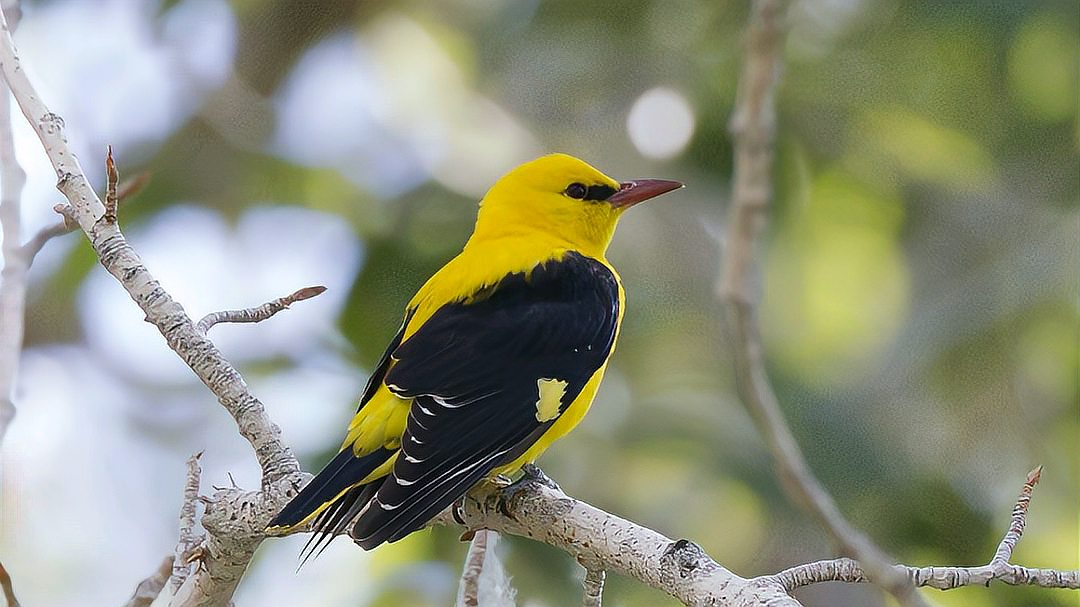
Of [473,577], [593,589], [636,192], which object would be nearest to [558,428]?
[473,577]

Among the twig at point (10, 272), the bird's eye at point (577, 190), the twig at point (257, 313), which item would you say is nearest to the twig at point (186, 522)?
the twig at point (257, 313)

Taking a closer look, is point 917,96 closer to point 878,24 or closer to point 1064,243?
point 878,24

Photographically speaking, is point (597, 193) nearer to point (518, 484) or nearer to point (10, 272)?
point (518, 484)

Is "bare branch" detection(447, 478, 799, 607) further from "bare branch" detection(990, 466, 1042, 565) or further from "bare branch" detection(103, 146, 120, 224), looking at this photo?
"bare branch" detection(103, 146, 120, 224)

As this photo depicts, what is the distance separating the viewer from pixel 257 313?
2.52 metres

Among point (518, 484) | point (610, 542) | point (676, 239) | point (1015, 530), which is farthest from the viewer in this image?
point (676, 239)

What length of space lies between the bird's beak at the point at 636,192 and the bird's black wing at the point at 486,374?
26cm

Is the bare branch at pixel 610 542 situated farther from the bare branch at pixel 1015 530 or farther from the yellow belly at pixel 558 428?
the bare branch at pixel 1015 530

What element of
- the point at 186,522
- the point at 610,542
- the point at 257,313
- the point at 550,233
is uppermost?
the point at 550,233

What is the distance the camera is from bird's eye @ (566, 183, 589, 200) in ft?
12.1

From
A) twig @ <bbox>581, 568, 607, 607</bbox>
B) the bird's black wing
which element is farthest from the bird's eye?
twig @ <bbox>581, 568, 607, 607</bbox>

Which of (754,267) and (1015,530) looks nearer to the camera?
(754,267)

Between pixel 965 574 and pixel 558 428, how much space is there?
3.91 feet

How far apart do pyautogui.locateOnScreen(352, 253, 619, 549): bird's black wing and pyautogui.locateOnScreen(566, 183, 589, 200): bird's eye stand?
267 mm
